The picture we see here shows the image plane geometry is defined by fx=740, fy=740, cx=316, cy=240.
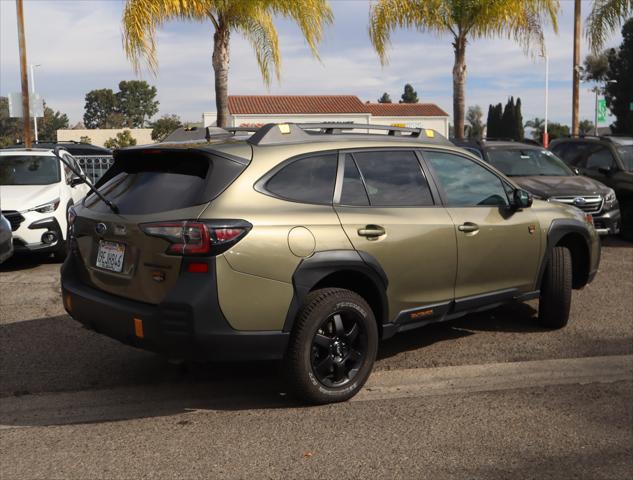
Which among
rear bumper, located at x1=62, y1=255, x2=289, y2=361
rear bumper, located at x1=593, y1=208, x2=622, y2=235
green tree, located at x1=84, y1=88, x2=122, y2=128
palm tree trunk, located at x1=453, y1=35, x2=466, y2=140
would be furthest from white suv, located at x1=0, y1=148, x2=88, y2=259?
green tree, located at x1=84, y1=88, x2=122, y2=128

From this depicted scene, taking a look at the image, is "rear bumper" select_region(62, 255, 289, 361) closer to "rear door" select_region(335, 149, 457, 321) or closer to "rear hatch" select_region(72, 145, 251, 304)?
"rear hatch" select_region(72, 145, 251, 304)

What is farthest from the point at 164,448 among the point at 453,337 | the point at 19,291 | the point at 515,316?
the point at 19,291

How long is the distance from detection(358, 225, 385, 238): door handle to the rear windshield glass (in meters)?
0.91

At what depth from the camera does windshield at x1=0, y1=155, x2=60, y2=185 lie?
10.9 m

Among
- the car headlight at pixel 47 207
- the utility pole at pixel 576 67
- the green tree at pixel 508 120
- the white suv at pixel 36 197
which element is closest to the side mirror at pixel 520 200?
A: the white suv at pixel 36 197

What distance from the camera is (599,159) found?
13.5m

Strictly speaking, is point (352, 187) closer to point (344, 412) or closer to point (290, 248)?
point (290, 248)

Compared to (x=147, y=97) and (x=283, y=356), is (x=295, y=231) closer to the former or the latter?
(x=283, y=356)

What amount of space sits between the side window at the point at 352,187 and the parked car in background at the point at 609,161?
901cm

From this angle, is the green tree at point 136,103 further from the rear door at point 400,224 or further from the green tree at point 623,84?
the rear door at point 400,224

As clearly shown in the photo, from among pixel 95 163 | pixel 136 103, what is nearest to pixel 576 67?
pixel 95 163

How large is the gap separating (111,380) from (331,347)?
1.74m

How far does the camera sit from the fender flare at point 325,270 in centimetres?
447

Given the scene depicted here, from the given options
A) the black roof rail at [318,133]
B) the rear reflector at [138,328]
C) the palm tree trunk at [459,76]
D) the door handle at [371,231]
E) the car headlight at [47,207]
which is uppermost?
the palm tree trunk at [459,76]
